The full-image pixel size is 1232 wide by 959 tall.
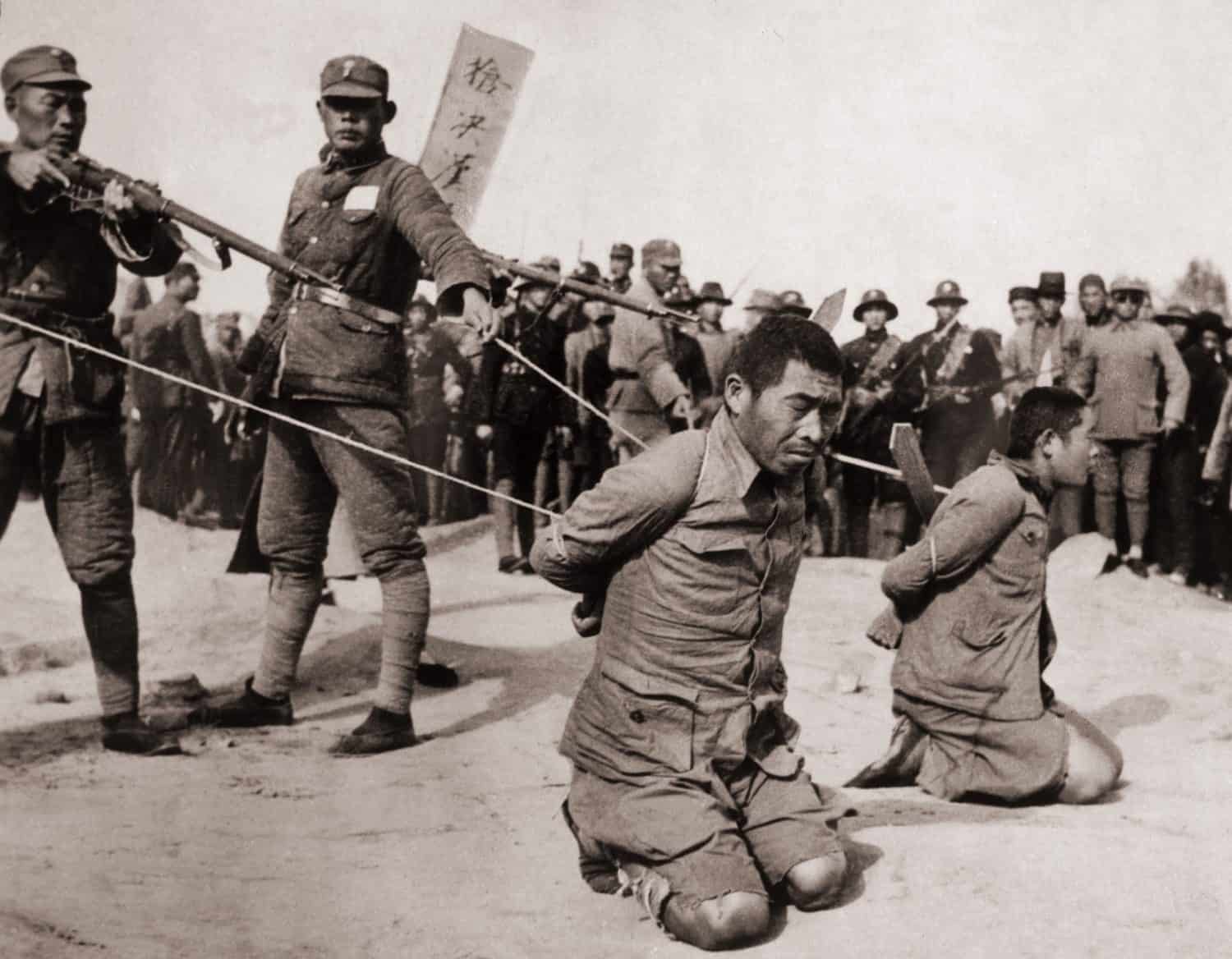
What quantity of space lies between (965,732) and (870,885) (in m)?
1.24

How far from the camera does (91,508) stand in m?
5.31

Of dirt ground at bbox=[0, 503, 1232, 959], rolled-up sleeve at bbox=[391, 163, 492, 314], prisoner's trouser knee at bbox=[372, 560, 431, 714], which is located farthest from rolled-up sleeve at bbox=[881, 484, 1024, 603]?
prisoner's trouser knee at bbox=[372, 560, 431, 714]

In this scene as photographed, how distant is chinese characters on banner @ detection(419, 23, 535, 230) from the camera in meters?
7.44

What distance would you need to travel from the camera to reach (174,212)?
Result: 5.32 m

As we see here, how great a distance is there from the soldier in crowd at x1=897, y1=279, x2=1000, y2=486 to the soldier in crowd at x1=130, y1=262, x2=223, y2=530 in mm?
5307

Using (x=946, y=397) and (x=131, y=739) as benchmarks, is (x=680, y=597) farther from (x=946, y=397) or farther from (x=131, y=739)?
(x=946, y=397)

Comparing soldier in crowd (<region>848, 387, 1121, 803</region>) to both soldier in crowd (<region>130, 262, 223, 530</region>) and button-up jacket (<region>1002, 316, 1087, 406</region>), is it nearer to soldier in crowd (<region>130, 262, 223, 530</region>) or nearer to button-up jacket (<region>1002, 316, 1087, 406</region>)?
button-up jacket (<region>1002, 316, 1087, 406</region>)

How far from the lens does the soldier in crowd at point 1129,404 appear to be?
33.6 feet

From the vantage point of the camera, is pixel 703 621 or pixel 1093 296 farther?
pixel 1093 296

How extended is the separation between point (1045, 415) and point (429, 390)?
9.08 metres

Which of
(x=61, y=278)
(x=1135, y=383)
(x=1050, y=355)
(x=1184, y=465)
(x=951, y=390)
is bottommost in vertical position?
(x=61, y=278)

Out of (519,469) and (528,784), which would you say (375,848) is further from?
(519,469)

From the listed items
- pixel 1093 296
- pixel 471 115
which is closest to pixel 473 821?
pixel 471 115

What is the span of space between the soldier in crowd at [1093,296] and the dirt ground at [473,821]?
317 cm
